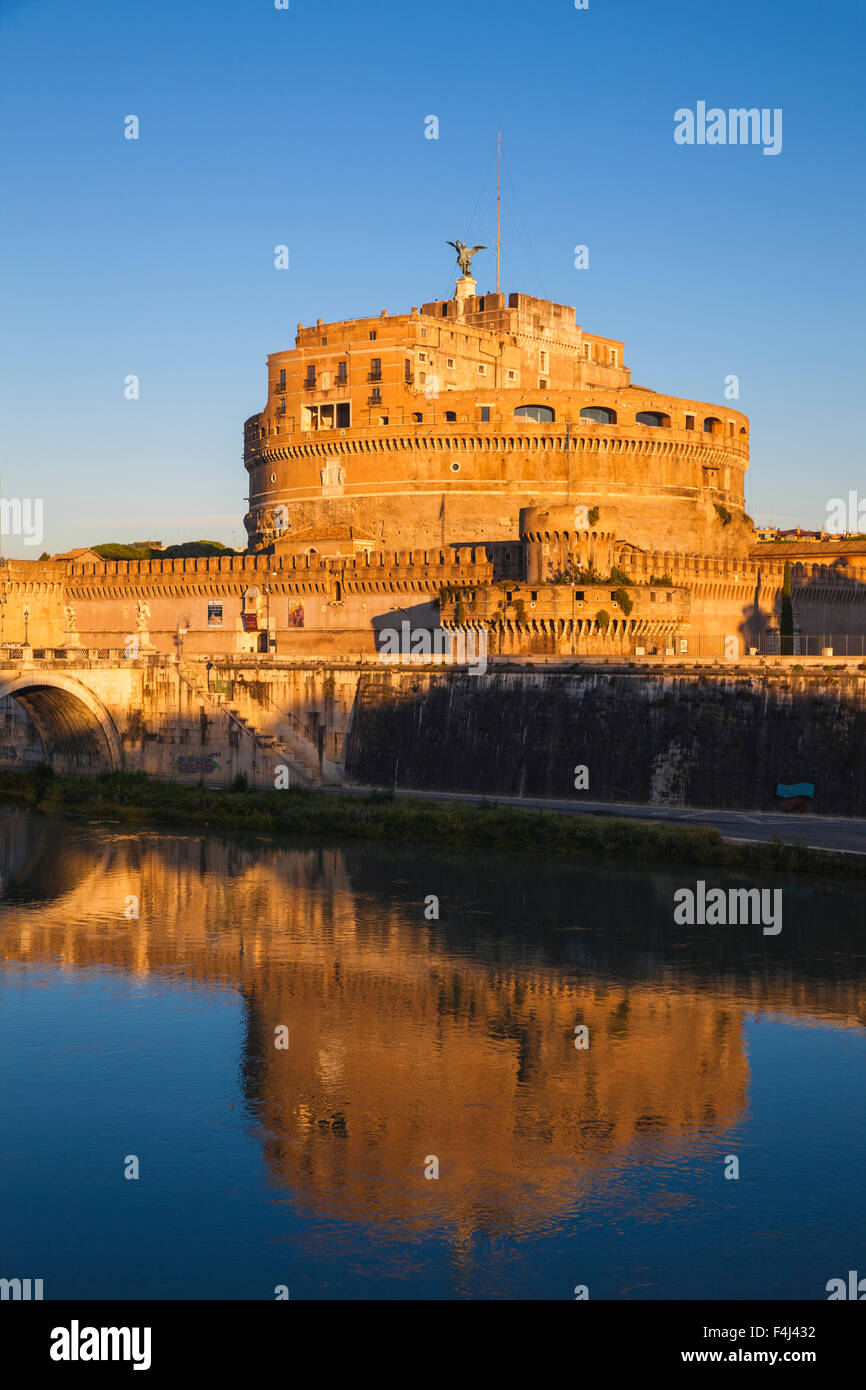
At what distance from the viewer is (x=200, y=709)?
52.0m

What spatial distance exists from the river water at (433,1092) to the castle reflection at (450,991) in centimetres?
7

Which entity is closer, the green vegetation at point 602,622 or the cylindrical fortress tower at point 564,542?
the green vegetation at point 602,622

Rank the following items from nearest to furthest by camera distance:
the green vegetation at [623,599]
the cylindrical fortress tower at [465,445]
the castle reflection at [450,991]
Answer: the castle reflection at [450,991]
the green vegetation at [623,599]
the cylindrical fortress tower at [465,445]

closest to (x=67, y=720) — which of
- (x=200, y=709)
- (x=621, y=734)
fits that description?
(x=200, y=709)

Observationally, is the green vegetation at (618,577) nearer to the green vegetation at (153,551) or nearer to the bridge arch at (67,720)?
the bridge arch at (67,720)

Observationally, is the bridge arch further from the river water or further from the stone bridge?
the river water

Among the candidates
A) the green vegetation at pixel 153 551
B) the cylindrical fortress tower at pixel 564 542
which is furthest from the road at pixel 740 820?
the green vegetation at pixel 153 551

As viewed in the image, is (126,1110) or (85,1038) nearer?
(126,1110)

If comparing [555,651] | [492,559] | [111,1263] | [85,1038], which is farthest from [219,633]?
[111,1263]

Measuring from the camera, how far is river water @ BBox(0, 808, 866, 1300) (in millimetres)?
15945

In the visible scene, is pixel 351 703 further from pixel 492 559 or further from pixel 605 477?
pixel 605 477

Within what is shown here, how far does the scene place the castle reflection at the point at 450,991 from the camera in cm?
1830

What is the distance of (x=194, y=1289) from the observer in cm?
1536
